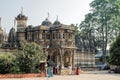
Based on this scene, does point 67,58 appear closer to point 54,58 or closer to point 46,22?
→ point 54,58

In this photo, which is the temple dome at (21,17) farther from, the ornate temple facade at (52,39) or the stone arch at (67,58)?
the stone arch at (67,58)

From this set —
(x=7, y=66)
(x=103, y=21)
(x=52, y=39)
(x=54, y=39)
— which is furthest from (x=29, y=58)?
(x=103, y=21)

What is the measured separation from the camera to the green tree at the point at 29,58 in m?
32.5

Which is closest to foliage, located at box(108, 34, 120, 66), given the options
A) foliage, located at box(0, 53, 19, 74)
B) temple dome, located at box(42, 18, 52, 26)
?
temple dome, located at box(42, 18, 52, 26)

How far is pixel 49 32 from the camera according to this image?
4856 cm

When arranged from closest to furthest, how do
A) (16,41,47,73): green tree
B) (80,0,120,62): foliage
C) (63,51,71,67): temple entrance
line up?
(16,41,47,73): green tree, (63,51,71,67): temple entrance, (80,0,120,62): foliage

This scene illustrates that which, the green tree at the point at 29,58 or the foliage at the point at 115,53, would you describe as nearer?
the green tree at the point at 29,58

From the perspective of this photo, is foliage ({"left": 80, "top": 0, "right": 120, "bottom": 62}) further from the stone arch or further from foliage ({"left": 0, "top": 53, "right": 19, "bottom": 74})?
foliage ({"left": 0, "top": 53, "right": 19, "bottom": 74})

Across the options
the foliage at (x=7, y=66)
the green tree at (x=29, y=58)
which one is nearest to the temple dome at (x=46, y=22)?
the green tree at (x=29, y=58)

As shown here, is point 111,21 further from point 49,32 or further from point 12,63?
point 12,63

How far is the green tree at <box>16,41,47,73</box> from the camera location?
107 feet

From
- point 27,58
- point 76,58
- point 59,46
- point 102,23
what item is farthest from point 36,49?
point 102,23

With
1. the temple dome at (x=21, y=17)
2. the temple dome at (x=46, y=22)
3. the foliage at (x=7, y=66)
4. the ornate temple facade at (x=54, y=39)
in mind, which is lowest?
the foliage at (x=7, y=66)

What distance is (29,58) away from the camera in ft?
106
